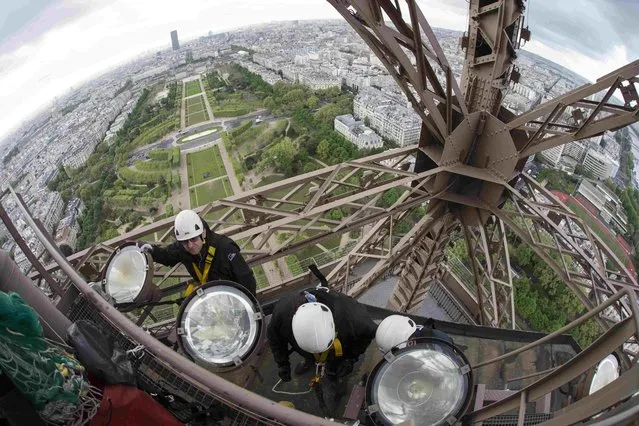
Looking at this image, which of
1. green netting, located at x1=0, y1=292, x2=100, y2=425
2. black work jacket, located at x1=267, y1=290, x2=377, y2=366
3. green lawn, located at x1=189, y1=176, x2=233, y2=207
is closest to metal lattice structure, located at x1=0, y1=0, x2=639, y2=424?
green netting, located at x1=0, y1=292, x2=100, y2=425

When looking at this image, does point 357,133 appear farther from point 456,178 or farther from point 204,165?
point 456,178

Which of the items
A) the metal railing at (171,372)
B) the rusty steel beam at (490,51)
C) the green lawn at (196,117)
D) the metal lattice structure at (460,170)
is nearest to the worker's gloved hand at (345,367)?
the metal railing at (171,372)

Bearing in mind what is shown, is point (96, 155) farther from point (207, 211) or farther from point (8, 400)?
point (8, 400)

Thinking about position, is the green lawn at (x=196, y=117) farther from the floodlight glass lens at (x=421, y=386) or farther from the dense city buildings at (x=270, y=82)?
the floodlight glass lens at (x=421, y=386)

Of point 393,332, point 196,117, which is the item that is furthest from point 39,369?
point 196,117

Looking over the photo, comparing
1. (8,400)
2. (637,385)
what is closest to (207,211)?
(8,400)
